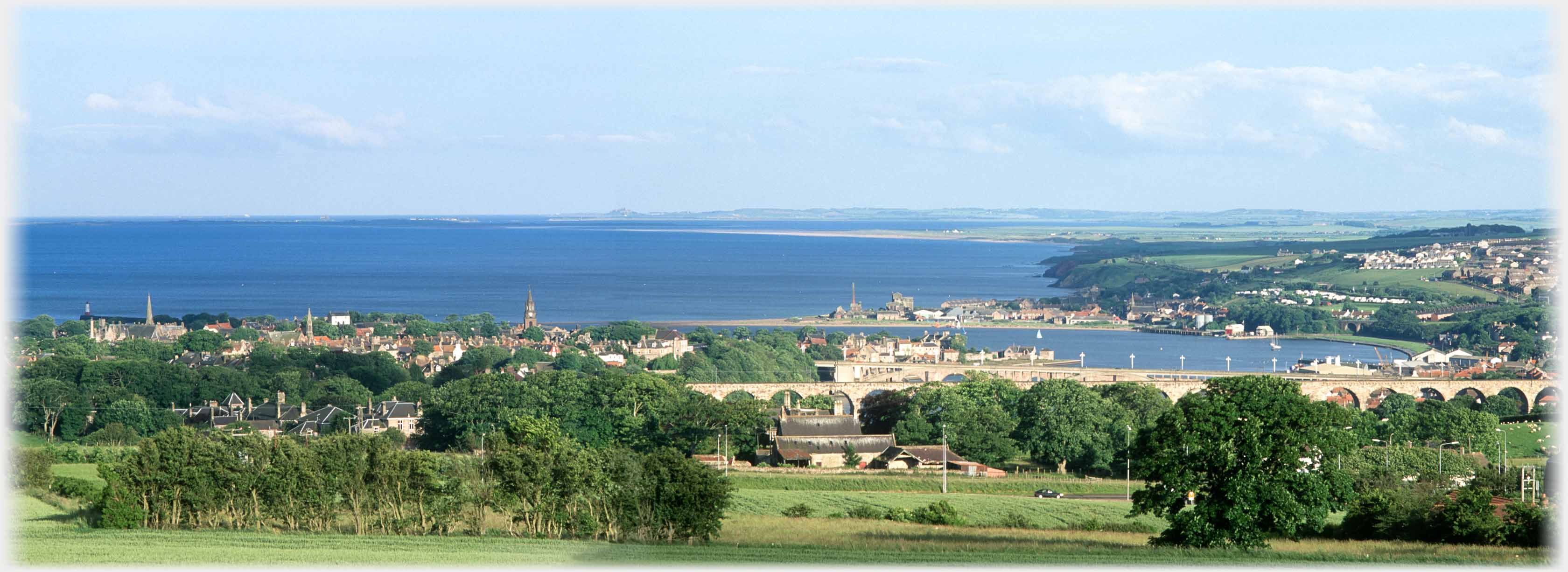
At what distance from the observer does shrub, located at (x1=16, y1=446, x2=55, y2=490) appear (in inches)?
923

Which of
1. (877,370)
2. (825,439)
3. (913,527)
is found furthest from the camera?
(877,370)

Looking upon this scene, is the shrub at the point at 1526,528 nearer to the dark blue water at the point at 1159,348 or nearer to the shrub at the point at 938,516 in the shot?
the shrub at the point at 938,516

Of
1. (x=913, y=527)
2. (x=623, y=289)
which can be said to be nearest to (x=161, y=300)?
(x=623, y=289)

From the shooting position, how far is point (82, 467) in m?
32.2

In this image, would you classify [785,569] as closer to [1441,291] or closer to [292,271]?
[1441,291]

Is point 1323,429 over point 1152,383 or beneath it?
over

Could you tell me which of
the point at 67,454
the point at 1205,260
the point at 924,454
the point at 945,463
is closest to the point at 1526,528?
the point at 945,463

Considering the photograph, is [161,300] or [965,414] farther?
[161,300]

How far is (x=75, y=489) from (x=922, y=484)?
54.7 feet

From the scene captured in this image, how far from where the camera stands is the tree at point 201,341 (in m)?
64.6

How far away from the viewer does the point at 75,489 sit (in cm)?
2353

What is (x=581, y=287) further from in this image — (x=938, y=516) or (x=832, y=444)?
(x=938, y=516)

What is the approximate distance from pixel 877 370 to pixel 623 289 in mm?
63383

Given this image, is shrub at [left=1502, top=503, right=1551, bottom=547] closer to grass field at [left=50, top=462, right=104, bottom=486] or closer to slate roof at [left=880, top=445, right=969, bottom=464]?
slate roof at [left=880, top=445, right=969, bottom=464]
